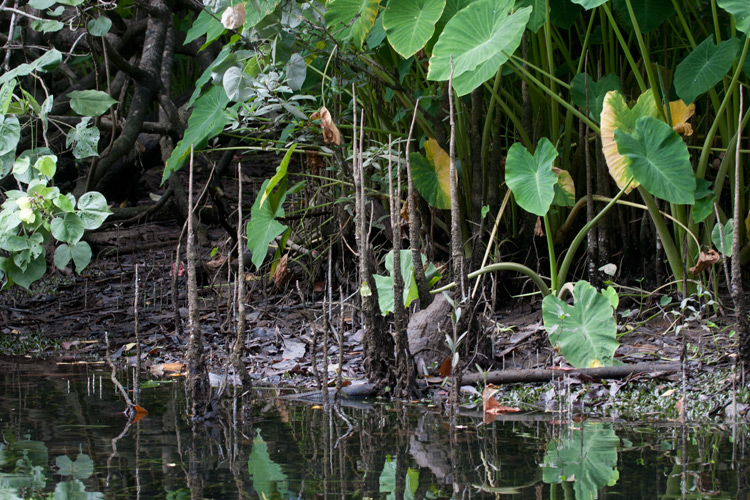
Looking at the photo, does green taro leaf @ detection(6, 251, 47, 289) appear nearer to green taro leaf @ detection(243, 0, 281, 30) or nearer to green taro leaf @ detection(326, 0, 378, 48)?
green taro leaf @ detection(243, 0, 281, 30)

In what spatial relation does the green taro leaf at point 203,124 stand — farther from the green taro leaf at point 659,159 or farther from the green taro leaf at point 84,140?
the green taro leaf at point 659,159

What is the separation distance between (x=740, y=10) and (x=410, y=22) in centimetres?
102

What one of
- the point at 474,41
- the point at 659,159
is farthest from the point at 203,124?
the point at 659,159

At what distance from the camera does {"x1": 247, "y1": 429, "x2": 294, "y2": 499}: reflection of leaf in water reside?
53.1 inches

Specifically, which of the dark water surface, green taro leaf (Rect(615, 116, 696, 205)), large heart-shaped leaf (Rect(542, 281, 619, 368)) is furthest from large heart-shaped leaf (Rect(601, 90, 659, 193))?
the dark water surface

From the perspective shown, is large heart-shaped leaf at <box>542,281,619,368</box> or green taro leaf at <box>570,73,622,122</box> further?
green taro leaf at <box>570,73,622,122</box>

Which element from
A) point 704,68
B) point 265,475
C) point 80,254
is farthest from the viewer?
point 80,254

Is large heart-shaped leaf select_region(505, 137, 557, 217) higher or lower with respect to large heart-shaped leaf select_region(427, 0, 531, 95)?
lower

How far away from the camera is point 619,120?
257 centimetres

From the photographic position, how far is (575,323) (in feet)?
7.72

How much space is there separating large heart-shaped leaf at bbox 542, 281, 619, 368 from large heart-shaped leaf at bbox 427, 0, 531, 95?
736 millimetres

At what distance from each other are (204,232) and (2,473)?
3548mm

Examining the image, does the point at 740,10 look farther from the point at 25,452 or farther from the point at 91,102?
the point at 91,102

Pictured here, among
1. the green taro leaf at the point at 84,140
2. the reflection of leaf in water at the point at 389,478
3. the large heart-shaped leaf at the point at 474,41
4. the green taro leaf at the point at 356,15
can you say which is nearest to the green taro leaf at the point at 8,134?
the green taro leaf at the point at 84,140
